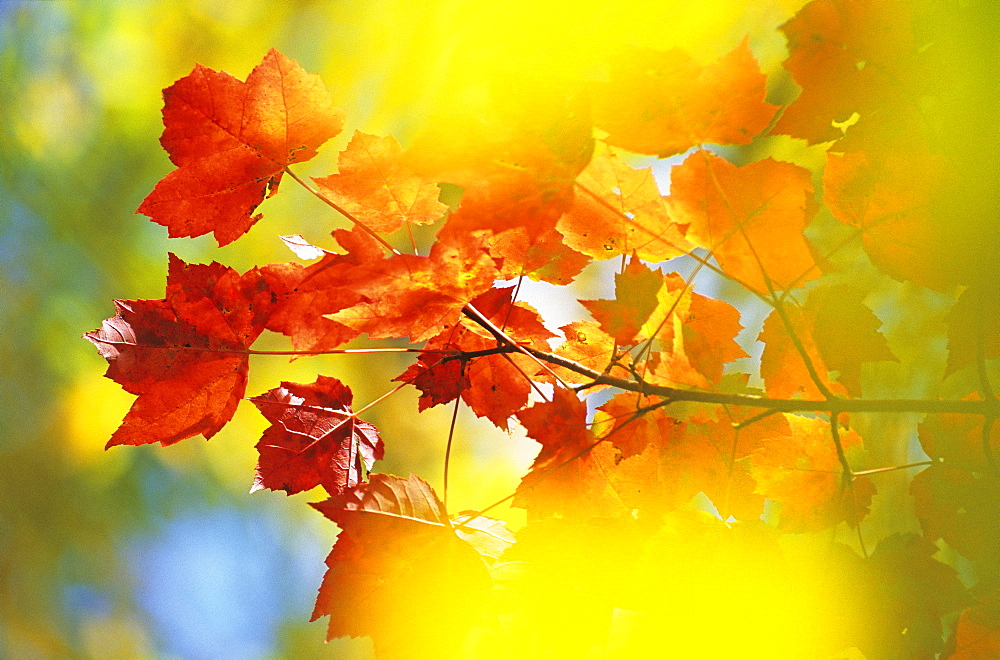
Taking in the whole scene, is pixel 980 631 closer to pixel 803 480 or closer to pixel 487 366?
pixel 803 480

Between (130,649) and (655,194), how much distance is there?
175 inches

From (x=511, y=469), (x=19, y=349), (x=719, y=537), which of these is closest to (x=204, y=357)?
(x=719, y=537)

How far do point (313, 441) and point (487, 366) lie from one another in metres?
0.18

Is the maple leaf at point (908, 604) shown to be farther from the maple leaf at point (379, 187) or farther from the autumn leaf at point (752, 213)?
the maple leaf at point (379, 187)

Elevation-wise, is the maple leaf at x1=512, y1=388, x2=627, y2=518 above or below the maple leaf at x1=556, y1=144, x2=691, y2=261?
below

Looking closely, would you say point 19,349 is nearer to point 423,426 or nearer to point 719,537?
point 423,426

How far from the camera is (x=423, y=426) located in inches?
151

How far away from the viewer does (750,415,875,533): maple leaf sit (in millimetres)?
515

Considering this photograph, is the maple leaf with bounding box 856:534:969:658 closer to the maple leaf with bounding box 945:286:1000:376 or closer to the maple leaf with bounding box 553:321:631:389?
the maple leaf with bounding box 945:286:1000:376

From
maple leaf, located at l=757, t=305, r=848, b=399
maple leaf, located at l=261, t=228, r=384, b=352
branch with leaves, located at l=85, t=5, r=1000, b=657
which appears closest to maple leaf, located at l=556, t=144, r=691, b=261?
branch with leaves, located at l=85, t=5, r=1000, b=657

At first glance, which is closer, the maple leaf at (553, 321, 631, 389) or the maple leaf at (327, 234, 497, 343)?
the maple leaf at (327, 234, 497, 343)

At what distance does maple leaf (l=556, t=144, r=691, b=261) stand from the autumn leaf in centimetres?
2

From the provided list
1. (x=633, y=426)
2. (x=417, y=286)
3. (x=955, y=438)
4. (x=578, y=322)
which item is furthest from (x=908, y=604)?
(x=417, y=286)

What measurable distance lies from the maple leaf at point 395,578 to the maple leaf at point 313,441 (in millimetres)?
100
